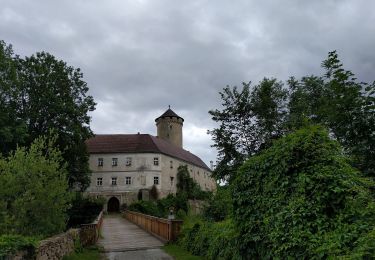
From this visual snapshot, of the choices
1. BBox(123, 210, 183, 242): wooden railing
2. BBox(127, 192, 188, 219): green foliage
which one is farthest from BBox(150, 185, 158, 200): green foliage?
BBox(123, 210, 183, 242): wooden railing

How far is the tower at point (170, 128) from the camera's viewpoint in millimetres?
81125

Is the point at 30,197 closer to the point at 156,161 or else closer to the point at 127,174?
the point at 127,174

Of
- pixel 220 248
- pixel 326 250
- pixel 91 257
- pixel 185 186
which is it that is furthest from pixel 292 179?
pixel 185 186

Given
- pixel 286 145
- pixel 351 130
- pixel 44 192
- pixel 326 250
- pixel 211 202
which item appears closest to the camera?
pixel 326 250

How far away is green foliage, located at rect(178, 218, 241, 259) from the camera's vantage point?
10781 mm

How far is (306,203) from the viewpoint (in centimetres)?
704

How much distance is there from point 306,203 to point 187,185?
6473 centimetres

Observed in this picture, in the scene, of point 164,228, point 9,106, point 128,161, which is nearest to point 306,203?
point 164,228

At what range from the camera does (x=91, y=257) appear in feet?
51.6

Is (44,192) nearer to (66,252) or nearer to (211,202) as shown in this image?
(66,252)

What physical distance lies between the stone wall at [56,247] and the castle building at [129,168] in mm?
48289

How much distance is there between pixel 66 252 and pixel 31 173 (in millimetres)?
3581

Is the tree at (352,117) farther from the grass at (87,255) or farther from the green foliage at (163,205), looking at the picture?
the green foliage at (163,205)

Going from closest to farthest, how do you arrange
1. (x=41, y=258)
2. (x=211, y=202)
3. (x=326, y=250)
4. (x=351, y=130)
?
1. (x=326, y=250)
2. (x=351, y=130)
3. (x=41, y=258)
4. (x=211, y=202)
